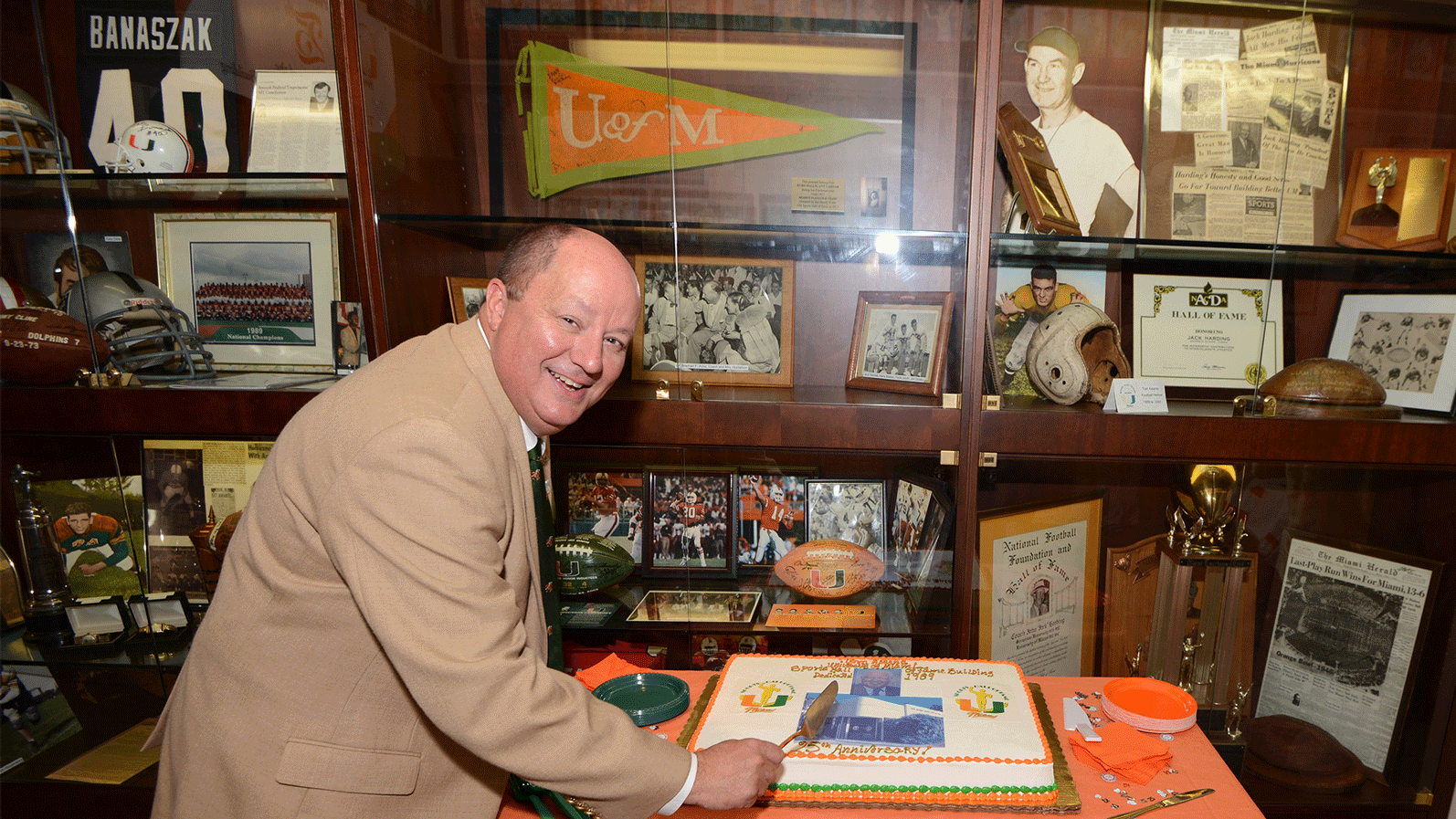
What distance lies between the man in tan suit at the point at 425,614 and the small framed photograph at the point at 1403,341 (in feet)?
6.63

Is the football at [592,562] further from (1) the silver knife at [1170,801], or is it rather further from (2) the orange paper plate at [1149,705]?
(1) the silver knife at [1170,801]

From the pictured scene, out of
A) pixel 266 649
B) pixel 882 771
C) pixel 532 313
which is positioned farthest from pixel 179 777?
pixel 882 771

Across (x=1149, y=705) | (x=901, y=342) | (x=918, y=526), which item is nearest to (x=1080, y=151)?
(x=901, y=342)

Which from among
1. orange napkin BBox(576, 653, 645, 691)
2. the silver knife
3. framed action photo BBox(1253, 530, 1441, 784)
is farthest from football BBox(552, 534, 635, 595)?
framed action photo BBox(1253, 530, 1441, 784)

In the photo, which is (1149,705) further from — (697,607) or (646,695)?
(697,607)

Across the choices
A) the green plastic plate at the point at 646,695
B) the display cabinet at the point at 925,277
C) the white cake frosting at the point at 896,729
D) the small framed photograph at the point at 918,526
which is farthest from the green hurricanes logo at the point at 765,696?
the small framed photograph at the point at 918,526

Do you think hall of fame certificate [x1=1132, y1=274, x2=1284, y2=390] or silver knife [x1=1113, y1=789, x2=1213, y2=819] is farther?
hall of fame certificate [x1=1132, y1=274, x2=1284, y2=390]

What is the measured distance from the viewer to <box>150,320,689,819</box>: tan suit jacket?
35.3 inches

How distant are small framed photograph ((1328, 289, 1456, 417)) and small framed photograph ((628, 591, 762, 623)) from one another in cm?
176

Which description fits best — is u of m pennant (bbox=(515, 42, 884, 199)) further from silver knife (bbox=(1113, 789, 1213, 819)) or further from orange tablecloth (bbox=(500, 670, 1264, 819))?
silver knife (bbox=(1113, 789, 1213, 819))

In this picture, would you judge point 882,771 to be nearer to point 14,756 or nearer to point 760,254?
point 760,254

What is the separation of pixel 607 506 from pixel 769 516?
0.45 metres

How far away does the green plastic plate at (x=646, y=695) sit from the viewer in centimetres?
123

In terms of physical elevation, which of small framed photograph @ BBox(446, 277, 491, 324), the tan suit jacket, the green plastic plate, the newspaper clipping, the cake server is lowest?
the newspaper clipping
